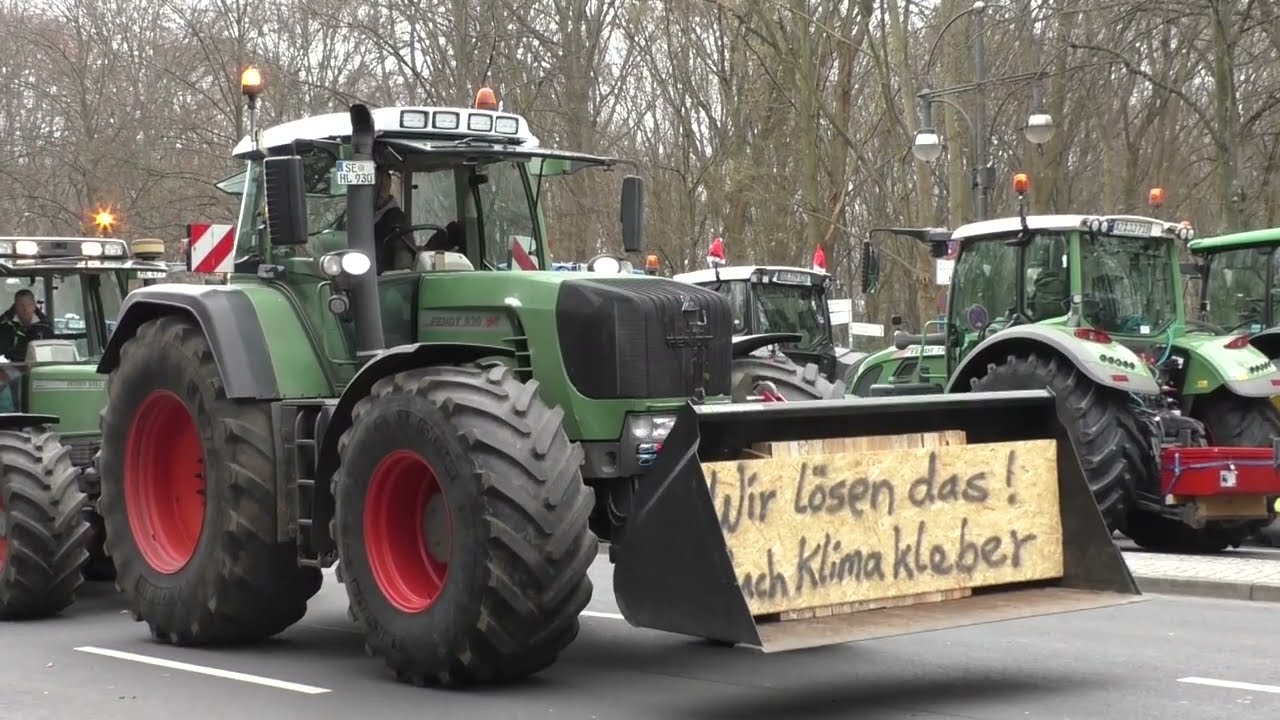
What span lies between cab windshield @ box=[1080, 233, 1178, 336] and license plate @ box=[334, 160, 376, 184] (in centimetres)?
745

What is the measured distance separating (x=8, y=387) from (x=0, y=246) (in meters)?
1.26

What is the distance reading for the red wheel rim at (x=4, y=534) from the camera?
457 inches

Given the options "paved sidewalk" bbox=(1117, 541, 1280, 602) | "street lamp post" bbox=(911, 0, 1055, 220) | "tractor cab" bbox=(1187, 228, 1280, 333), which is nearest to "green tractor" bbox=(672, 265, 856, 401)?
"street lamp post" bbox=(911, 0, 1055, 220)

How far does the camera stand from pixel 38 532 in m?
11.5

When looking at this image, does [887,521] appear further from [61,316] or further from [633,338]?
[61,316]

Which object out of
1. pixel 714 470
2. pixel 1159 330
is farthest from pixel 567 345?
pixel 1159 330

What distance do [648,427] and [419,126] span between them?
7.29 feet

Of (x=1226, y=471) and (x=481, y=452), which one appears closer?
(x=481, y=452)

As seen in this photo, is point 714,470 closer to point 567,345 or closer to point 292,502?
point 567,345

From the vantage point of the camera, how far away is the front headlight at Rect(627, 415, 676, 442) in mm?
9180

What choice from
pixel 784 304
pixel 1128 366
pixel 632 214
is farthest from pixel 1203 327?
pixel 784 304

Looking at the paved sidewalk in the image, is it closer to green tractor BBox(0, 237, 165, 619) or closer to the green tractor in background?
the green tractor in background

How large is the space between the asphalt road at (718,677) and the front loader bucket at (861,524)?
0.46 m

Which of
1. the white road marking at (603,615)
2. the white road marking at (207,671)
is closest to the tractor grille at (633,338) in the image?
the white road marking at (207,671)
